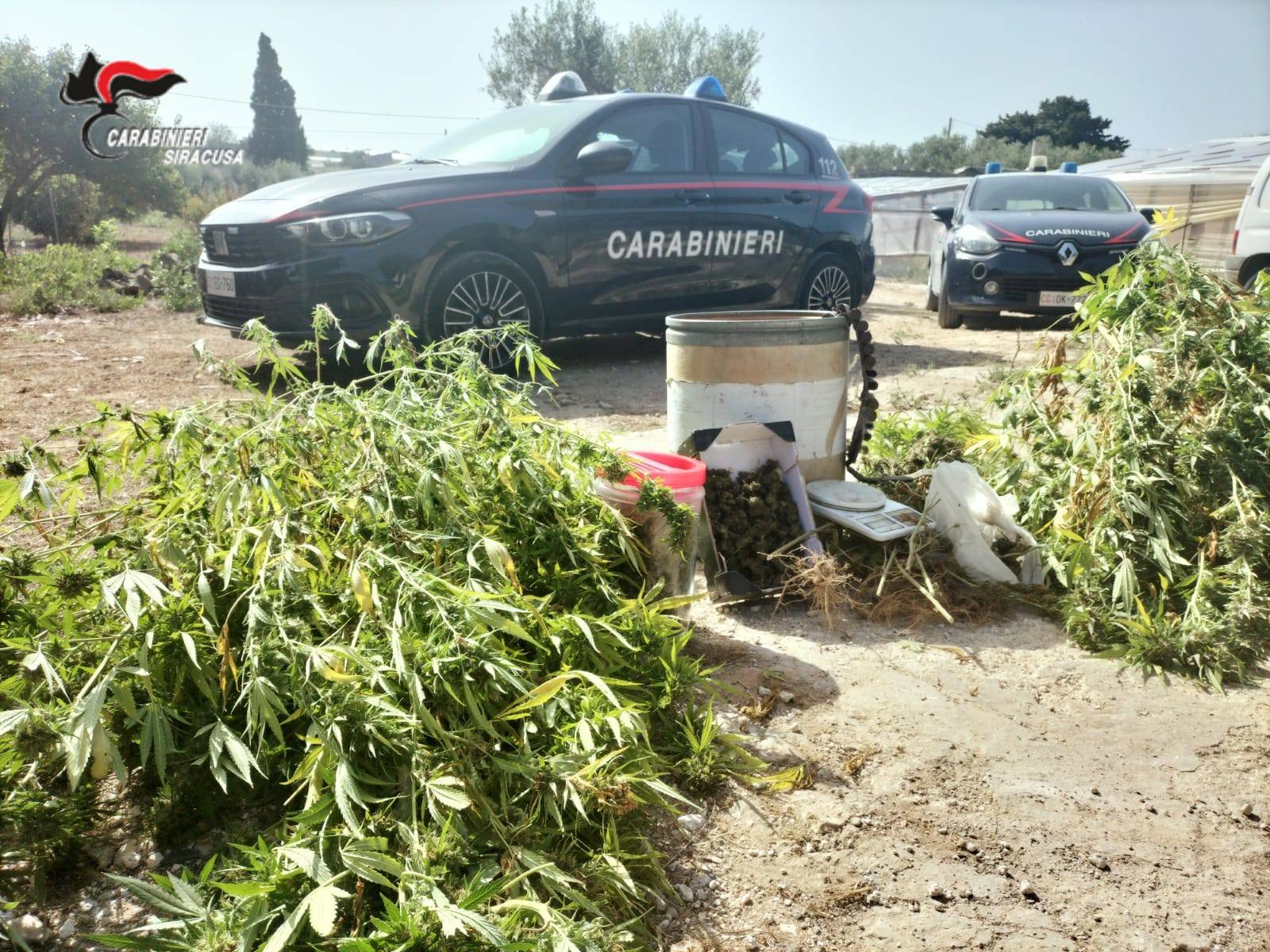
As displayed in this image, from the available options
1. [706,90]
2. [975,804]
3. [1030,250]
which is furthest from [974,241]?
[975,804]

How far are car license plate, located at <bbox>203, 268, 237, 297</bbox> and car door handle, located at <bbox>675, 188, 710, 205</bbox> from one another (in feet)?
10.5

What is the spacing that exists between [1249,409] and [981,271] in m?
6.03

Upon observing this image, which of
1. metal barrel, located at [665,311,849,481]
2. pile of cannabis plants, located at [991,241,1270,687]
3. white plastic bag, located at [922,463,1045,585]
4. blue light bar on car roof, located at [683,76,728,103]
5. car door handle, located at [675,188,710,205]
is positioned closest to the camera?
pile of cannabis plants, located at [991,241,1270,687]

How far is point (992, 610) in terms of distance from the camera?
3.77 meters

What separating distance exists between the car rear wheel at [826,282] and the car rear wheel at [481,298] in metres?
2.68

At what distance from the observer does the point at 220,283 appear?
21.4 ft

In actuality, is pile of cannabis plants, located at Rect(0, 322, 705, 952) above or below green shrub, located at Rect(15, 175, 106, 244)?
below

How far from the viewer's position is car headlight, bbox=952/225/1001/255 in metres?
9.44

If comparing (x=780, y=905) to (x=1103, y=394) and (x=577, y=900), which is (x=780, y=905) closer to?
(x=577, y=900)

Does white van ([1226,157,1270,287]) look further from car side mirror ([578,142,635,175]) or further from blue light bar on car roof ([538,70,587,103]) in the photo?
blue light bar on car roof ([538,70,587,103])

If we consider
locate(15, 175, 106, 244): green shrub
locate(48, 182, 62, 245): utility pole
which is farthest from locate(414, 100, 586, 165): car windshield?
locate(15, 175, 106, 244): green shrub

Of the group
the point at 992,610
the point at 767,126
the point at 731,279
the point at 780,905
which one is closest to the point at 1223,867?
the point at 780,905

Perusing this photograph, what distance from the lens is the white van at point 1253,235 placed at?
29.4 feet

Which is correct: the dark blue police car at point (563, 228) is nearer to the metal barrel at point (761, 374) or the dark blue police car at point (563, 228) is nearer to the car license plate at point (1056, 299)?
the car license plate at point (1056, 299)
